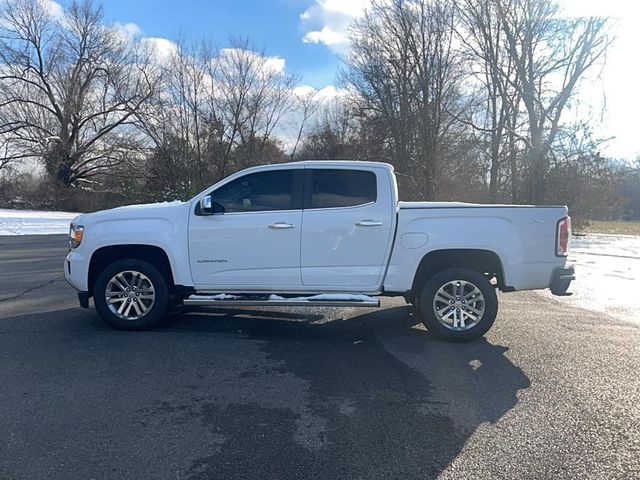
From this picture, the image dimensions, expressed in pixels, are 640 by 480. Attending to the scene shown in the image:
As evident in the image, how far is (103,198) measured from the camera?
37094mm

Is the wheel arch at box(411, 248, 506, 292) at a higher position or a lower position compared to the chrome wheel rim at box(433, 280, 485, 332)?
higher

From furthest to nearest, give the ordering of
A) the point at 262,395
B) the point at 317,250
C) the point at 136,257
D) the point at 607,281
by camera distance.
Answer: the point at 607,281, the point at 136,257, the point at 317,250, the point at 262,395

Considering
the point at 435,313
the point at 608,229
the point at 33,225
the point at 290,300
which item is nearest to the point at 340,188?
the point at 290,300

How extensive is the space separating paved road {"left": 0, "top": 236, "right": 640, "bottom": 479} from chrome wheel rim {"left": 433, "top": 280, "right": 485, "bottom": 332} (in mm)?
273

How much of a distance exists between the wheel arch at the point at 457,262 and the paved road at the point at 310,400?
0.77 m

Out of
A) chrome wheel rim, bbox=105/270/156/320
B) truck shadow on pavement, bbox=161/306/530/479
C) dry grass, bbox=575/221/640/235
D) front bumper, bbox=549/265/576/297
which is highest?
front bumper, bbox=549/265/576/297

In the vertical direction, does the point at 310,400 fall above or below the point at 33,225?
below

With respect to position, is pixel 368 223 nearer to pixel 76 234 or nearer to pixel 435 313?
pixel 435 313

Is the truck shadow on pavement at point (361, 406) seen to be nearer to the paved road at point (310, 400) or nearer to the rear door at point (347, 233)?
the paved road at point (310, 400)

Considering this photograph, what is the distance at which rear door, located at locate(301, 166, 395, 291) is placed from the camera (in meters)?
5.63

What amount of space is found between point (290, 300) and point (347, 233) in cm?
105

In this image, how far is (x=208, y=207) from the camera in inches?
222

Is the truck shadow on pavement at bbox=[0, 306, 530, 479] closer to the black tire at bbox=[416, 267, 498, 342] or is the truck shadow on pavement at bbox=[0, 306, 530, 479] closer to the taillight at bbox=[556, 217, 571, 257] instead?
the black tire at bbox=[416, 267, 498, 342]

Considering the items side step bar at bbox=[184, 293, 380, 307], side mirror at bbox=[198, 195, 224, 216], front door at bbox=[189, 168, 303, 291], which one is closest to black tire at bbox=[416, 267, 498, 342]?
side step bar at bbox=[184, 293, 380, 307]
